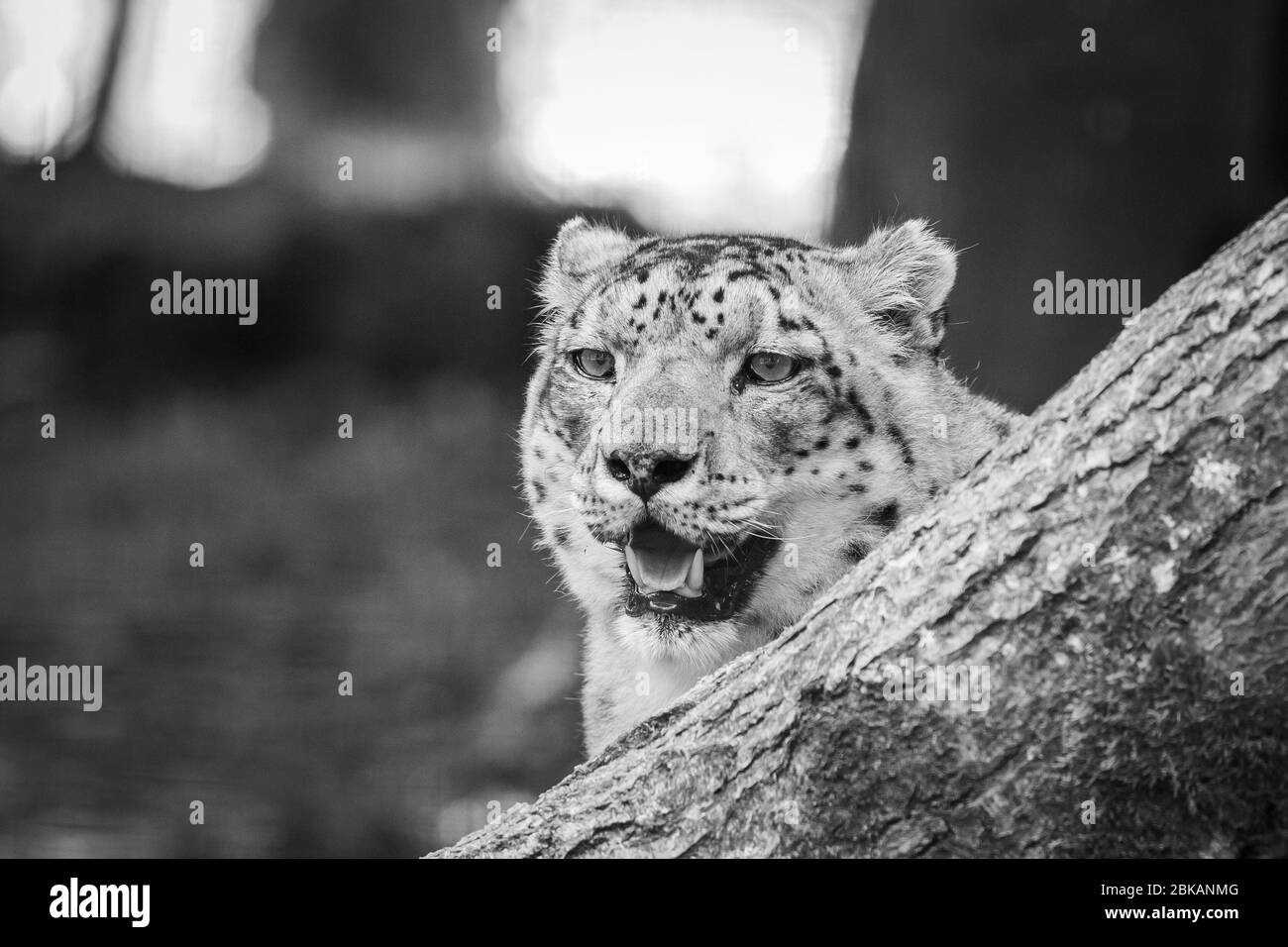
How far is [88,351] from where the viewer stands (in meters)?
8.36

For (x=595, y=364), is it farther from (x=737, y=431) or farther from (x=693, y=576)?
(x=693, y=576)

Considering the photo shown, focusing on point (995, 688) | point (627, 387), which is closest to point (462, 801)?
point (627, 387)

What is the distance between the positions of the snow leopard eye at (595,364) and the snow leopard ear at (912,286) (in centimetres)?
84

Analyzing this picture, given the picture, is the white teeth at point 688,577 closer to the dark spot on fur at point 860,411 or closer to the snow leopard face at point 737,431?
the snow leopard face at point 737,431

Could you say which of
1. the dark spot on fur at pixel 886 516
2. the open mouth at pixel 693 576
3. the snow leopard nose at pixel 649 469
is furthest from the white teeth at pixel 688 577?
the dark spot on fur at pixel 886 516

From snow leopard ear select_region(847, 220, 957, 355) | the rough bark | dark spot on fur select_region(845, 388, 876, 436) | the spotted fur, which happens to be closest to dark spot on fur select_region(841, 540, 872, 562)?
the spotted fur

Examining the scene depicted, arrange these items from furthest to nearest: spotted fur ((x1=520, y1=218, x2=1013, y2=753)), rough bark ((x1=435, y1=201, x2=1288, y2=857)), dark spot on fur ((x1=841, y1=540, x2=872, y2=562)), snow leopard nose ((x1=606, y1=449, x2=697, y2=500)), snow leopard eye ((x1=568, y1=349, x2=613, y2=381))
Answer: snow leopard eye ((x1=568, y1=349, x2=613, y2=381))
dark spot on fur ((x1=841, y1=540, x2=872, y2=562))
spotted fur ((x1=520, y1=218, x2=1013, y2=753))
snow leopard nose ((x1=606, y1=449, x2=697, y2=500))
rough bark ((x1=435, y1=201, x2=1288, y2=857))

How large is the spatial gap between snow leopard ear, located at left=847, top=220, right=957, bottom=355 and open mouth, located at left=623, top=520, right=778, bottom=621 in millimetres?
877

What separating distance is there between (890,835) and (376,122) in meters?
6.85

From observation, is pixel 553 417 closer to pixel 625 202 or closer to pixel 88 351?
pixel 625 202

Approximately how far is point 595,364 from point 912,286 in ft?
3.43

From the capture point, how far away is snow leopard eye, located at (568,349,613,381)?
368 centimetres

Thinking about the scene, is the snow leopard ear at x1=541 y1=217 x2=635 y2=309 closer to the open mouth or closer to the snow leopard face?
the snow leopard face
